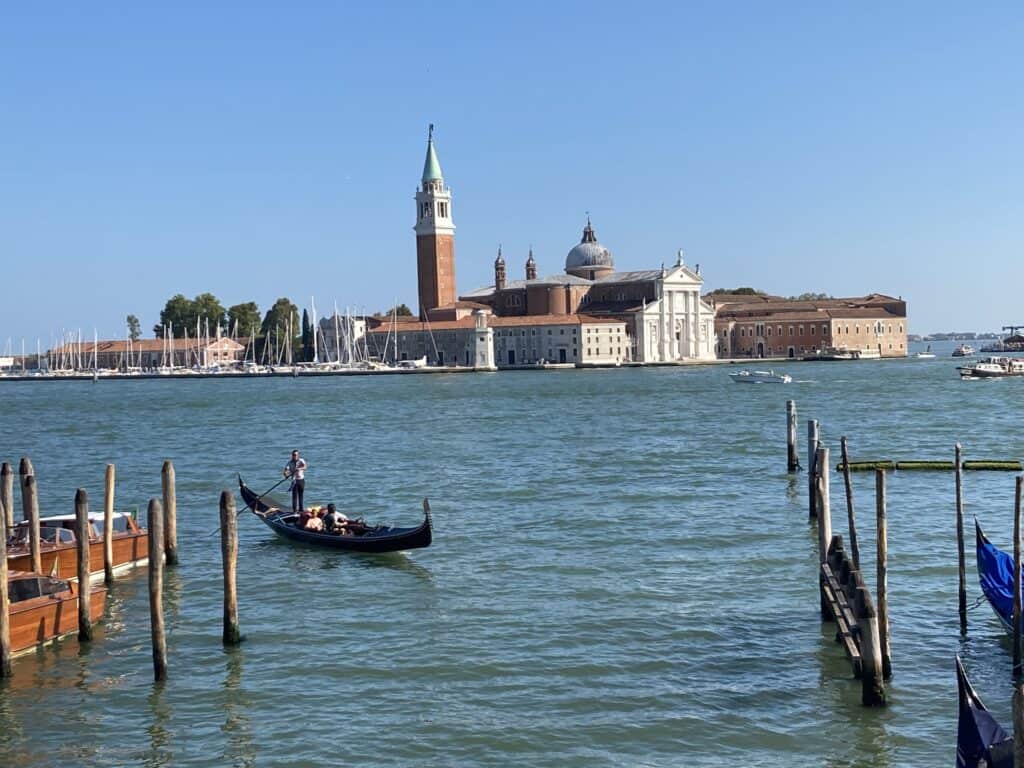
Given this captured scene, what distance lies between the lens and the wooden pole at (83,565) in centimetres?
1034

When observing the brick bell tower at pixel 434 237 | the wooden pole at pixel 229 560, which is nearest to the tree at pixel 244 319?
the brick bell tower at pixel 434 237

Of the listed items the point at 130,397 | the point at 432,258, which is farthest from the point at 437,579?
the point at 432,258

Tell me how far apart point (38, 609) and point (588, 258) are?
8926 centimetres

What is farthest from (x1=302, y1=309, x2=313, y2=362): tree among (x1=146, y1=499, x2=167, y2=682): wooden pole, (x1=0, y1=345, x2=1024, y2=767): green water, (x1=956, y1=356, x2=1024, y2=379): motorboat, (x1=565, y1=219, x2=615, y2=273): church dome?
(x1=146, y1=499, x2=167, y2=682): wooden pole

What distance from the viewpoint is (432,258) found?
9312 centimetres

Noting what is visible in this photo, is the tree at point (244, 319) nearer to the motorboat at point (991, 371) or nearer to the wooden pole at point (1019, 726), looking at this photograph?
the motorboat at point (991, 371)

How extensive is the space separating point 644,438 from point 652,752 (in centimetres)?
2189

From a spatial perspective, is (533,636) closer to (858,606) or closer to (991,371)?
(858,606)

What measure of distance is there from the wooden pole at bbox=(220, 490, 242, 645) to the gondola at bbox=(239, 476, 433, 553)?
3285mm

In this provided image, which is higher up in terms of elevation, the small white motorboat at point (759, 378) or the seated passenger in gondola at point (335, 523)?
the small white motorboat at point (759, 378)

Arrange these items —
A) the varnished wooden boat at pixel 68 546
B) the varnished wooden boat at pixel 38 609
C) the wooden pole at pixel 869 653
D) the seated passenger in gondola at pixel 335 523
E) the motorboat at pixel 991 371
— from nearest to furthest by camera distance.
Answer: the wooden pole at pixel 869 653, the varnished wooden boat at pixel 38 609, the varnished wooden boat at pixel 68 546, the seated passenger in gondola at pixel 335 523, the motorboat at pixel 991 371

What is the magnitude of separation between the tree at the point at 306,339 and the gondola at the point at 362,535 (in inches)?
3303

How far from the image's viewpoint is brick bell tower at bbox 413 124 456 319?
92375 millimetres

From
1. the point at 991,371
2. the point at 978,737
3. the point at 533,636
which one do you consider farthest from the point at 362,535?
the point at 991,371
